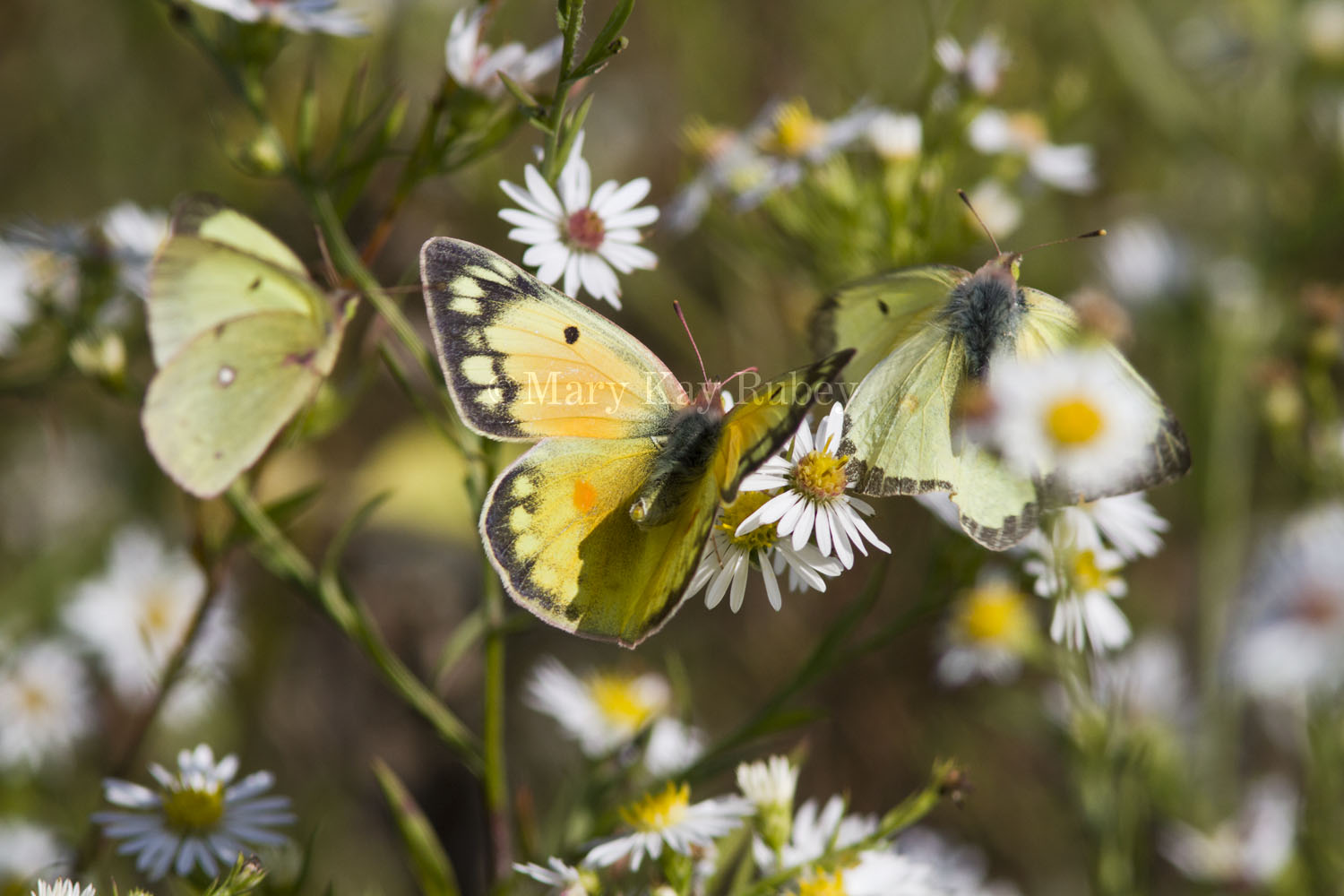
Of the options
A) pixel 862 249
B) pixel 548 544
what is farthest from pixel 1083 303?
pixel 548 544

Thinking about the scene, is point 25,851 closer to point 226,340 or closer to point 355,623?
point 355,623

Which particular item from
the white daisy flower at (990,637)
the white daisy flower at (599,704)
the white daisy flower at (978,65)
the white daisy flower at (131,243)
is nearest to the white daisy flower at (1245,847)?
the white daisy flower at (990,637)

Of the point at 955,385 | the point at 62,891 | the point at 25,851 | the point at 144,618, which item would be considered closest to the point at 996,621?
the point at 955,385

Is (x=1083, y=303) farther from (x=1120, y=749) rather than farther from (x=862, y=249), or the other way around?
(x=1120, y=749)

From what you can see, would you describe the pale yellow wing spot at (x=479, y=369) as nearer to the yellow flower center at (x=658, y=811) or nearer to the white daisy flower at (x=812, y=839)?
the yellow flower center at (x=658, y=811)

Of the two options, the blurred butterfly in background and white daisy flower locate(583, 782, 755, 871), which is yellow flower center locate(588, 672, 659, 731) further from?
the blurred butterfly in background

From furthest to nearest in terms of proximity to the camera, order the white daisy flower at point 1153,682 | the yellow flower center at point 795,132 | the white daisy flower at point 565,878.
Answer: the white daisy flower at point 1153,682, the yellow flower center at point 795,132, the white daisy flower at point 565,878
